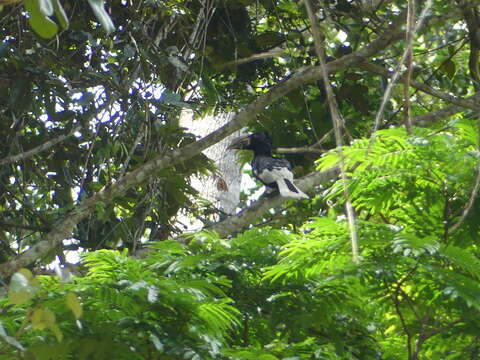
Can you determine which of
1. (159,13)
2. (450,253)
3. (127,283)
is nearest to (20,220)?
(159,13)

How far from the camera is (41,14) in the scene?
1.34m

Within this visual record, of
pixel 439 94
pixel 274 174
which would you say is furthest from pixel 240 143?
pixel 439 94

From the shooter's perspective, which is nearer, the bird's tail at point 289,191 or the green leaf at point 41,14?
the green leaf at point 41,14

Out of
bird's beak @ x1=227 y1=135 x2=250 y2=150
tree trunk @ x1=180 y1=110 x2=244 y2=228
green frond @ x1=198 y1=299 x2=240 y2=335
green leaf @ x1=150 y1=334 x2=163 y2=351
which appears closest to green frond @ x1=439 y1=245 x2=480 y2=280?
green frond @ x1=198 y1=299 x2=240 y2=335

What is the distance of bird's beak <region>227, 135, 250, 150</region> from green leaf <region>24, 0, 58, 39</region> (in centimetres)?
511

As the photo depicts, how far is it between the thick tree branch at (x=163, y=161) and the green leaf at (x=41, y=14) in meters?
2.22

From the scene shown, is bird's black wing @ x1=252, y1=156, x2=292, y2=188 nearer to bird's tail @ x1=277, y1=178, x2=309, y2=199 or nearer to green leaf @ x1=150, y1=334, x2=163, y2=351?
bird's tail @ x1=277, y1=178, x2=309, y2=199

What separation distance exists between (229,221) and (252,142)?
2770 mm

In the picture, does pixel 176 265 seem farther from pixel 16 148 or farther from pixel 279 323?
pixel 16 148

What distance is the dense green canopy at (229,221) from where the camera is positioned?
2.32 meters

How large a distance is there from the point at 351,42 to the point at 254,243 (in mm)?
1881

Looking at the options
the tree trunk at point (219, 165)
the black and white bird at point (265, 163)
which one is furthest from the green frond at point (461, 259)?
the tree trunk at point (219, 165)

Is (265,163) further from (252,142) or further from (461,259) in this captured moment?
(461,259)

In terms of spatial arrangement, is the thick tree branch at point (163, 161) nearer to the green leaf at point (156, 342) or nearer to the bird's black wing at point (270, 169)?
the green leaf at point (156, 342)
